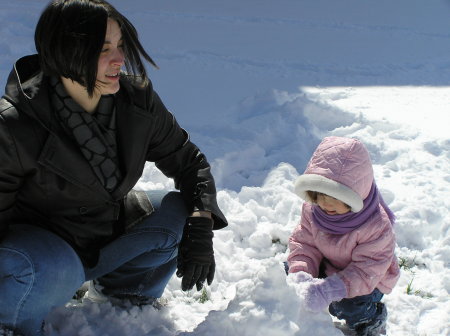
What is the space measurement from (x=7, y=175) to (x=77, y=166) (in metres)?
0.20

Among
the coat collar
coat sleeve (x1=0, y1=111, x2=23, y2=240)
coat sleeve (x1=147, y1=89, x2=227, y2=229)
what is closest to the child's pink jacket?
coat sleeve (x1=147, y1=89, x2=227, y2=229)

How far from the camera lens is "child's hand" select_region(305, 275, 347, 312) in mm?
1800

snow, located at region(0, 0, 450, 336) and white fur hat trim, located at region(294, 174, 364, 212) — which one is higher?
white fur hat trim, located at region(294, 174, 364, 212)

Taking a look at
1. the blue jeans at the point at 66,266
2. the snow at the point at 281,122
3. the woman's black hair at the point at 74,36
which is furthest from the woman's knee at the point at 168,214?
the woman's black hair at the point at 74,36

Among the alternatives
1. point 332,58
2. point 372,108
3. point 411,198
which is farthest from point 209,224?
point 332,58

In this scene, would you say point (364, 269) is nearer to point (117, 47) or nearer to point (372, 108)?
point (117, 47)

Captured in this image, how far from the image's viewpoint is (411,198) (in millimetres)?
2967

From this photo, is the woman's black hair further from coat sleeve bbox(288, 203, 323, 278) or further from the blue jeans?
coat sleeve bbox(288, 203, 323, 278)

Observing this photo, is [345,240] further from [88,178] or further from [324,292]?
[88,178]

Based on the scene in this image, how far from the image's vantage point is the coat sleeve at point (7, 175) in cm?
155

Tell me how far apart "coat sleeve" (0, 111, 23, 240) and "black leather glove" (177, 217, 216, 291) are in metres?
0.55

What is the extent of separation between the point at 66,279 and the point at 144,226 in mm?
365

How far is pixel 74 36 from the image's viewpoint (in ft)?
5.06

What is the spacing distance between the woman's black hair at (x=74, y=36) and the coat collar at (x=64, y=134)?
4.0 inches
